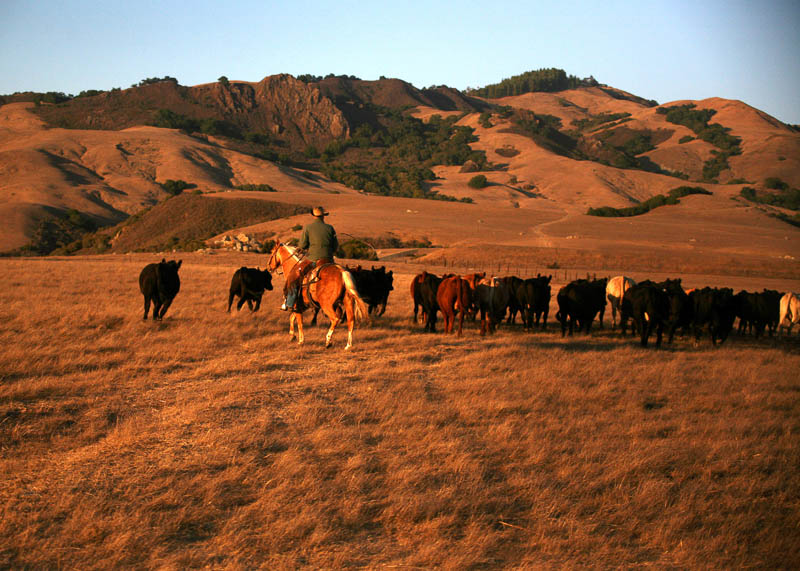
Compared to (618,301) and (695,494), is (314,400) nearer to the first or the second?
(695,494)

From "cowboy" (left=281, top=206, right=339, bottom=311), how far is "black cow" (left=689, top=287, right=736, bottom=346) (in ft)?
28.8

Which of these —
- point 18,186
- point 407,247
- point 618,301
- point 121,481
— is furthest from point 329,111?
point 121,481

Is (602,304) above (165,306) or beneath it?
above

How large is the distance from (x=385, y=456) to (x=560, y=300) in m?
9.12

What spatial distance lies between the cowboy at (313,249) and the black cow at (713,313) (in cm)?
877

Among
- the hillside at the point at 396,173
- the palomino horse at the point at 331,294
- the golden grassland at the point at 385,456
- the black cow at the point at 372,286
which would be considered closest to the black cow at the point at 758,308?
the golden grassland at the point at 385,456

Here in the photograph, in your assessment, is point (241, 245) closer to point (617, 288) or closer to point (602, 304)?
point (617, 288)

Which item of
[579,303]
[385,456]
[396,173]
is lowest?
[385,456]

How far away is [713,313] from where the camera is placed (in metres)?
14.2

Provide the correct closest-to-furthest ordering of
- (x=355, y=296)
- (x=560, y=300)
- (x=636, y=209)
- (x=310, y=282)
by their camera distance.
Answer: (x=355, y=296) → (x=310, y=282) → (x=560, y=300) → (x=636, y=209)

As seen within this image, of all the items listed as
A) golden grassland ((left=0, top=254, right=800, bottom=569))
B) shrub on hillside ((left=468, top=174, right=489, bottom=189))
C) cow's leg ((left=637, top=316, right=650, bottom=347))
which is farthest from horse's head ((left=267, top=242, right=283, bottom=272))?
shrub on hillside ((left=468, top=174, right=489, bottom=189))

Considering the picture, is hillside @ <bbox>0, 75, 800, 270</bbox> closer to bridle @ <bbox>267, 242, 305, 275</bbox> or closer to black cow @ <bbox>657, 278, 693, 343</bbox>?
black cow @ <bbox>657, 278, 693, 343</bbox>

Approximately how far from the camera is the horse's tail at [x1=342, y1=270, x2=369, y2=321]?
10930 millimetres

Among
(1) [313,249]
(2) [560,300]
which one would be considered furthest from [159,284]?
(2) [560,300]
